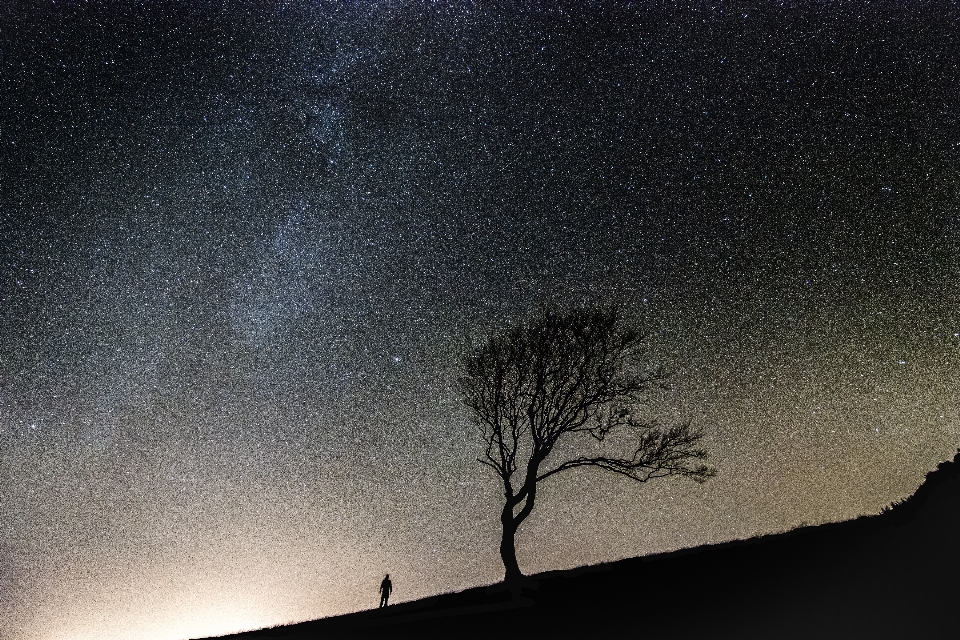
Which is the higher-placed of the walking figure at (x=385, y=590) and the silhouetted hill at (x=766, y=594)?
Answer: the walking figure at (x=385, y=590)

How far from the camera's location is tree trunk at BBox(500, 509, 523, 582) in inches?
778

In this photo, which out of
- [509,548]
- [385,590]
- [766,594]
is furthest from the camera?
[385,590]

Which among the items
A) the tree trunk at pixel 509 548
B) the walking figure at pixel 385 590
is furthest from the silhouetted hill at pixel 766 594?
the walking figure at pixel 385 590

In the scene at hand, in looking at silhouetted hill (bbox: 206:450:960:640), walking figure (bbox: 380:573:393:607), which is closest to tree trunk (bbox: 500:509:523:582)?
silhouetted hill (bbox: 206:450:960:640)

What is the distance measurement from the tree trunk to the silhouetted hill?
2.11ft

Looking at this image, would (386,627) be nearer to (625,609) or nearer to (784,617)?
(625,609)

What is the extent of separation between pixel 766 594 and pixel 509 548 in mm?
9880

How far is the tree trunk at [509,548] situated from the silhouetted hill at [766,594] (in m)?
0.64

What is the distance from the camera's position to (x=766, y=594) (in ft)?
40.0

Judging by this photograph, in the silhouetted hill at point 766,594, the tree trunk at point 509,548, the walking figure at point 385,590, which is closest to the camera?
the silhouetted hill at point 766,594

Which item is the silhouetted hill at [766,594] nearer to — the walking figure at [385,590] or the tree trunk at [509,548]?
the tree trunk at [509,548]

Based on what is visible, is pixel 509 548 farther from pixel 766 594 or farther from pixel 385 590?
pixel 766 594

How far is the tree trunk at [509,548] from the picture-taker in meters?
19.8

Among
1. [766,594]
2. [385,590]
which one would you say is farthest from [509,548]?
[766,594]
